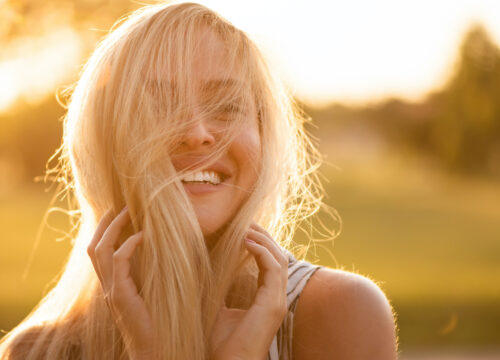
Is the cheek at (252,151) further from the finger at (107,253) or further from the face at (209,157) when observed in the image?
the finger at (107,253)

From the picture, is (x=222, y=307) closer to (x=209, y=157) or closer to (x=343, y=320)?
(x=343, y=320)

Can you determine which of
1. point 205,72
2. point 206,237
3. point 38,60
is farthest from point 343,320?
point 38,60

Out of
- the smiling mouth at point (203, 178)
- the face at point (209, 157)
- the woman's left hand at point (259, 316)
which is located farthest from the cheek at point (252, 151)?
the woman's left hand at point (259, 316)

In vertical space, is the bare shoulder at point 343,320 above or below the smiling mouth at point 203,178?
below

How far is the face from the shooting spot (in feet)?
6.79

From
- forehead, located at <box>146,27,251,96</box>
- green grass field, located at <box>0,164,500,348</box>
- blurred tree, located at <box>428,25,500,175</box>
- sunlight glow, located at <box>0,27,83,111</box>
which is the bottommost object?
green grass field, located at <box>0,164,500,348</box>

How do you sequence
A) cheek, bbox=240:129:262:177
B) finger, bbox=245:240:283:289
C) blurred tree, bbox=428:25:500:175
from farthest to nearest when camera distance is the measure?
blurred tree, bbox=428:25:500:175
cheek, bbox=240:129:262:177
finger, bbox=245:240:283:289

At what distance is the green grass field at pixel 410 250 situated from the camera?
10539 mm

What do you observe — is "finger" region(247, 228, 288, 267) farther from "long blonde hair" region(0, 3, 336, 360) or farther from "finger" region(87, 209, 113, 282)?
"finger" region(87, 209, 113, 282)

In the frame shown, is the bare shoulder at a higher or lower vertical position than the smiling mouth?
lower

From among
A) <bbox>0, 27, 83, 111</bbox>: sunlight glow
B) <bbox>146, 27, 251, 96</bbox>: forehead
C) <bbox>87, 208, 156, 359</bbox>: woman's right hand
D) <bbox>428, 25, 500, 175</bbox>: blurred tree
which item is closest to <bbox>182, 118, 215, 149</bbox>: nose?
<bbox>146, 27, 251, 96</bbox>: forehead

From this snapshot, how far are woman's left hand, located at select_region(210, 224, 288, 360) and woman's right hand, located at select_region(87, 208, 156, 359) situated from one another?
22 centimetres

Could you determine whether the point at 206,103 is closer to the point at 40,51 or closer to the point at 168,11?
the point at 168,11

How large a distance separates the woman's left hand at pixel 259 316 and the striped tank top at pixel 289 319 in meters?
0.13
